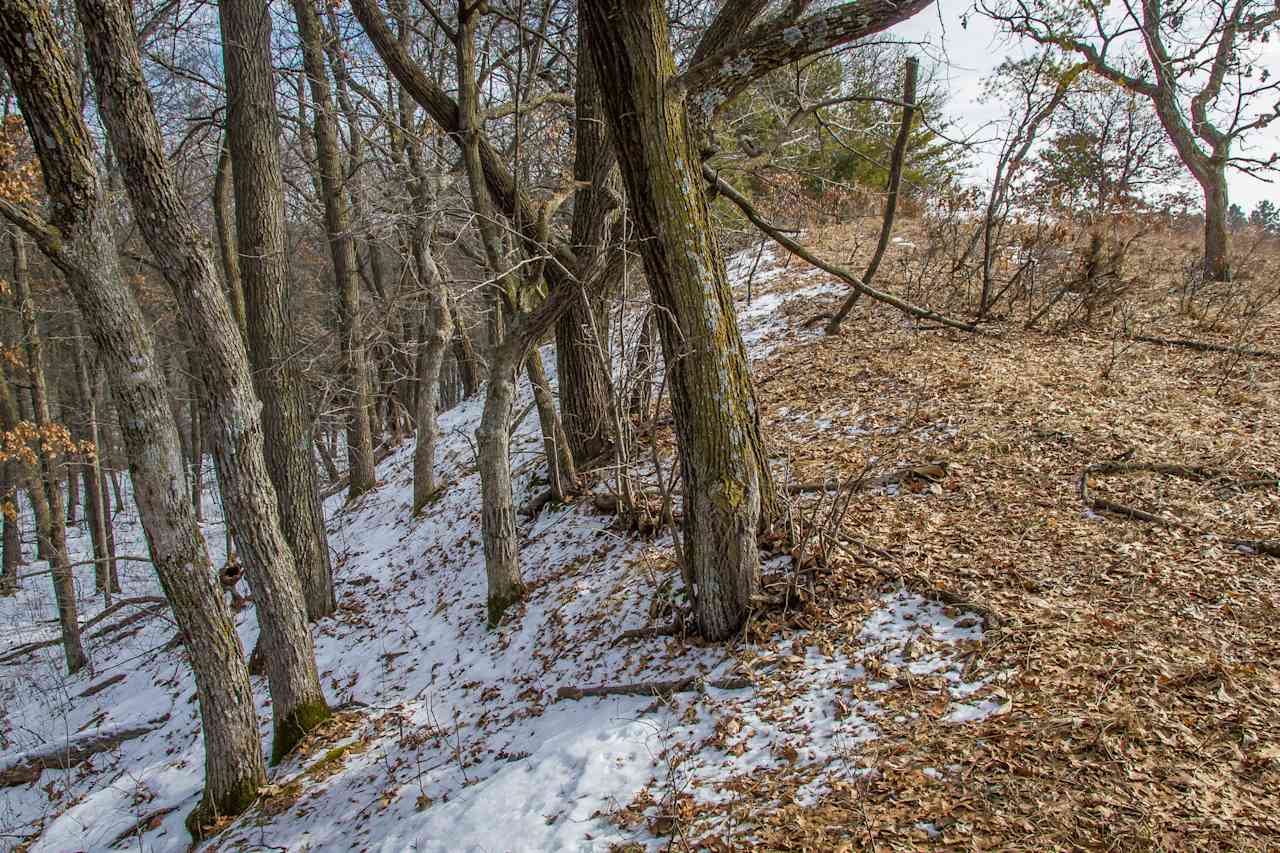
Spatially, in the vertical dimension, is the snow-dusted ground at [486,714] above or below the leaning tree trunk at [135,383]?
below

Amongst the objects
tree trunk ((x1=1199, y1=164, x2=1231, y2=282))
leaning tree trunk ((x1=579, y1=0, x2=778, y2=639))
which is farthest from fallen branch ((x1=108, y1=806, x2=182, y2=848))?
tree trunk ((x1=1199, y1=164, x2=1231, y2=282))

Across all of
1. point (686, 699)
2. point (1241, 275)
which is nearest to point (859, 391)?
point (686, 699)

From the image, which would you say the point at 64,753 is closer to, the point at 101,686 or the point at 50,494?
the point at 101,686

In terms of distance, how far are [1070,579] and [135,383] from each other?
5456 millimetres

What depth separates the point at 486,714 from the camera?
4.54m

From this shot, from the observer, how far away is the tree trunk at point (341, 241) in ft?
27.5

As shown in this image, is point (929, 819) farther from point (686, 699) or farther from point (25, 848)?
point (25, 848)

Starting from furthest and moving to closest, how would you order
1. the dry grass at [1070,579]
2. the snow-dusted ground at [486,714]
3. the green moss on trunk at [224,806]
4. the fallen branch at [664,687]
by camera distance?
the green moss on trunk at [224,806] < the fallen branch at [664,687] < the snow-dusted ground at [486,714] < the dry grass at [1070,579]

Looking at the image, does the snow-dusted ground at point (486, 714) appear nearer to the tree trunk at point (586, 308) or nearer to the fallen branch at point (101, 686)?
the fallen branch at point (101, 686)

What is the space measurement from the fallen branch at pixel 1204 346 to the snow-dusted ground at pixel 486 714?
5211 millimetres

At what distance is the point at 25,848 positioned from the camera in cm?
480

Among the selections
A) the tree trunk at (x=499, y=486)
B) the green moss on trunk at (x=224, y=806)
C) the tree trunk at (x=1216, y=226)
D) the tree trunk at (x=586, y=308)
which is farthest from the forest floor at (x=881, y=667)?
the tree trunk at (x=1216, y=226)

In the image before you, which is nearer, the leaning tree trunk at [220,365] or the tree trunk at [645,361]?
the leaning tree trunk at [220,365]

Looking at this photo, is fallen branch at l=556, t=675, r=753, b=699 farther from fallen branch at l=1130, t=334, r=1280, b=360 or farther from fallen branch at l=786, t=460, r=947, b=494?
fallen branch at l=1130, t=334, r=1280, b=360
